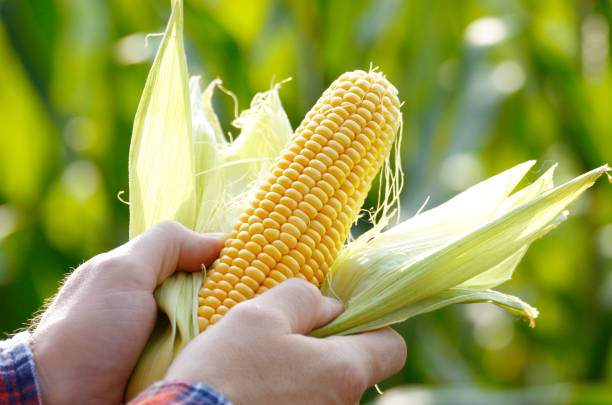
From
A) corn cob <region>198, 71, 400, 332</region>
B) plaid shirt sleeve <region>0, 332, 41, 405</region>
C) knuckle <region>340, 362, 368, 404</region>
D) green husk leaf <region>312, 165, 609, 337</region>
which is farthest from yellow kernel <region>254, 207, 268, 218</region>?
plaid shirt sleeve <region>0, 332, 41, 405</region>

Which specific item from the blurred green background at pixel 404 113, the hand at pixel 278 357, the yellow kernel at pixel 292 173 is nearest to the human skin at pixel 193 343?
the hand at pixel 278 357

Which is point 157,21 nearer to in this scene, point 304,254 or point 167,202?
point 167,202

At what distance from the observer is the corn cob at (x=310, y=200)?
1188 millimetres

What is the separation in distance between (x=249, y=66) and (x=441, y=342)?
1390mm

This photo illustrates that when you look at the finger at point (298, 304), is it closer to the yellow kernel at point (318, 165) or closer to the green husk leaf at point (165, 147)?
the yellow kernel at point (318, 165)

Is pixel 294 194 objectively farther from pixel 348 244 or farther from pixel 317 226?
pixel 348 244

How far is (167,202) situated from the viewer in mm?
1321

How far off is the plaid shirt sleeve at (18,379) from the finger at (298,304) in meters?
0.37

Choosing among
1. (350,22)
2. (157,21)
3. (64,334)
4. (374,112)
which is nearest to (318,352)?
(64,334)

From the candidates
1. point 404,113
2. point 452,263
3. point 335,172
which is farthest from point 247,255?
point 404,113

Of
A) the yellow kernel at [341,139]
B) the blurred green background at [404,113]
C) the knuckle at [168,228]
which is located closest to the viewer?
the knuckle at [168,228]

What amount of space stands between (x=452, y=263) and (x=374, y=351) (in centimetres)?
22

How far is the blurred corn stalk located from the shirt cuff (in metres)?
0.25

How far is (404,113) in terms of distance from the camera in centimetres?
284
